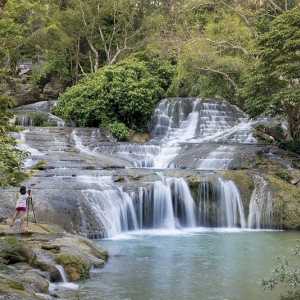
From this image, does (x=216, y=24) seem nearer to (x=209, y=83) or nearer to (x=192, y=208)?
(x=209, y=83)

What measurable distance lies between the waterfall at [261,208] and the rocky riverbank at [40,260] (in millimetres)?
7481

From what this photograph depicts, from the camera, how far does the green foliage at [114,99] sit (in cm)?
3006

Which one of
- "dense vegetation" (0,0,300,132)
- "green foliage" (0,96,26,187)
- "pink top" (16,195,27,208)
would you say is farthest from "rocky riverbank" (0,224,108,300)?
"dense vegetation" (0,0,300,132)

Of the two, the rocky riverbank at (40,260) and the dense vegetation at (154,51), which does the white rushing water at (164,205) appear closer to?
the rocky riverbank at (40,260)

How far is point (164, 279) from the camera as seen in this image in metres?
11.1

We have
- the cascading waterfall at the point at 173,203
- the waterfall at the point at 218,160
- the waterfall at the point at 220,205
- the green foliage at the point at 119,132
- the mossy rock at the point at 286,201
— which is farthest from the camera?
the green foliage at the point at 119,132

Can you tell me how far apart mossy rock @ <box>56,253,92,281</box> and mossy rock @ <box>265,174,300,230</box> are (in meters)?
9.24

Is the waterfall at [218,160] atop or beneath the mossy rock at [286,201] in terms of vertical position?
atop

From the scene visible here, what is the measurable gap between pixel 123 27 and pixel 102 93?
9792 mm

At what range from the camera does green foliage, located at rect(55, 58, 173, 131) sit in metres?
30.1

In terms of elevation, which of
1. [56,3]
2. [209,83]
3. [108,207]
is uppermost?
[56,3]

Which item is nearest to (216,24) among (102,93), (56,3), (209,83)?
(209,83)

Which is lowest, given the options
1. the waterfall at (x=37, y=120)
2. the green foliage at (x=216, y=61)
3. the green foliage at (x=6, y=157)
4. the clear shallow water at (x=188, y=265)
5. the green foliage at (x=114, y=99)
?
the clear shallow water at (x=188, y=265)

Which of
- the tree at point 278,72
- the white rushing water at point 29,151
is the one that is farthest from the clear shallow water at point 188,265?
the tree at point 278,72
